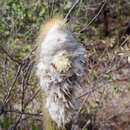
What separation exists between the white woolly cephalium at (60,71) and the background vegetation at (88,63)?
47 cm

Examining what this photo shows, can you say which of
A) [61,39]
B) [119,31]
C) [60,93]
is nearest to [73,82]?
[60,93]

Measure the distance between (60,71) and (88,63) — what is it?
1511 mm

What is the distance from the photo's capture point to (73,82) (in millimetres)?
977

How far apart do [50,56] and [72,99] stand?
0.25 m

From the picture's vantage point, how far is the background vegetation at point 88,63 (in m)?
1.86

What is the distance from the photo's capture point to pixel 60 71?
921mm

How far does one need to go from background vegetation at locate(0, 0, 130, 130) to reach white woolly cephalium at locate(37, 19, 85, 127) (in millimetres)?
467

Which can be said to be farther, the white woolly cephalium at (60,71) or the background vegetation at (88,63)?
the background vegetation at (88,63)

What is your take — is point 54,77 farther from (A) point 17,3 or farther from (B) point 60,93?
(A) point 17,3

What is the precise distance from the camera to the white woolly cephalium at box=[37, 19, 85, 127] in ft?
2.99

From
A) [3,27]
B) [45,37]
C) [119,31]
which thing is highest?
[119,31]

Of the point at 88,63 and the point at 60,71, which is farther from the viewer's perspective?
the point at 88,63

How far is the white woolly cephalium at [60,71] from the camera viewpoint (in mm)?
913

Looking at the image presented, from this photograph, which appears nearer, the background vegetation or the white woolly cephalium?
the white woolly cephalium
